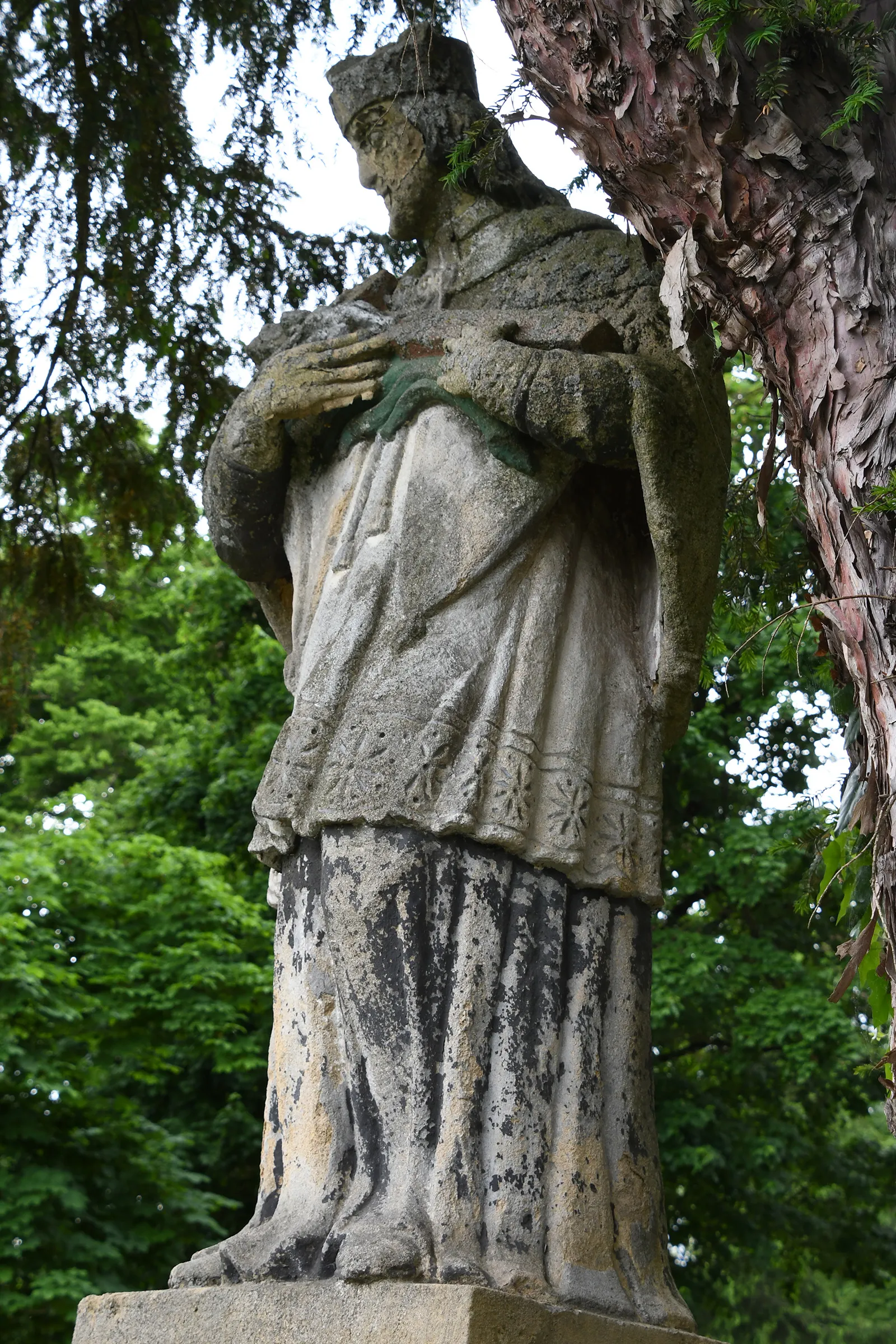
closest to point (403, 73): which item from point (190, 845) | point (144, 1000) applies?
point (144, 1000)

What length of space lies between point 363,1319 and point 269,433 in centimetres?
211

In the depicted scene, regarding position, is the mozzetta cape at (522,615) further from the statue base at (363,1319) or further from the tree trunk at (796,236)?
the statue base at (363,1319)

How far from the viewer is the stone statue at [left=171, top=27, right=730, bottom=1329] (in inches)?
129

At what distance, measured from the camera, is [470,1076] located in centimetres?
327

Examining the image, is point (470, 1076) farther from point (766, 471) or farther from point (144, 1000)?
point (144, 1000)

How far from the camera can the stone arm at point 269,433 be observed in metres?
3.96

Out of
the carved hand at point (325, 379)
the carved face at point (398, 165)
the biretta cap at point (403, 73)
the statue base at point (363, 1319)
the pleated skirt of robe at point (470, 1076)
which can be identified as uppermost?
the biretta cap at point (403, 73)

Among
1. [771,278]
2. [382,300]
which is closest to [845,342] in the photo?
[771,278]

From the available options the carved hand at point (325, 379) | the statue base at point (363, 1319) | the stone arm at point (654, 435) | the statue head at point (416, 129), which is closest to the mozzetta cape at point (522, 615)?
the stone arm at point (654, 435)

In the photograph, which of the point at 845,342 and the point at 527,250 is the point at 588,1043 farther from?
the point at 527,250

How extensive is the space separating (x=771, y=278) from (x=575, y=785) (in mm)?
1187

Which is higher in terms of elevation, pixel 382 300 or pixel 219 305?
pixel 219 305

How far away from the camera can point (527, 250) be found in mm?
4184

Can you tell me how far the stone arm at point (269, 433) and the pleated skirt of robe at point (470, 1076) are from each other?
994 millimetres
